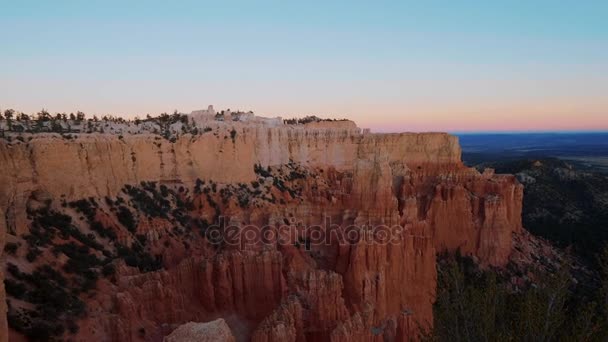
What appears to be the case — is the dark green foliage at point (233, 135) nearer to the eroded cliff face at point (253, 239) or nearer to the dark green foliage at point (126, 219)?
the eroded cliff face at point (253, 239)

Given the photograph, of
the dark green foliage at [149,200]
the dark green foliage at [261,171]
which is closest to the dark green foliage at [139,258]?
the dark green foliage at [149,200]

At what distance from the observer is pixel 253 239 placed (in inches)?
931

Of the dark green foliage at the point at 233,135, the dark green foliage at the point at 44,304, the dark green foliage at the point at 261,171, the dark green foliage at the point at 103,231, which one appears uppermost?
the dark green foliage at the point at 233,135

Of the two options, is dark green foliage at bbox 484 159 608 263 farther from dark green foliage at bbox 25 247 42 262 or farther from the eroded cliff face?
dark green foliage at bbox 25 247 42 262

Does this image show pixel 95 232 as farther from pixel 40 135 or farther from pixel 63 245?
pixel 40 135

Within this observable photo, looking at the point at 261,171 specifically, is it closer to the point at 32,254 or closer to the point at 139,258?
the point at 139,258

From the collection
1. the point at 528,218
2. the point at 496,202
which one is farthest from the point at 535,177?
the point at 496,202

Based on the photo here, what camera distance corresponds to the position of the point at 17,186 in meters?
17.3

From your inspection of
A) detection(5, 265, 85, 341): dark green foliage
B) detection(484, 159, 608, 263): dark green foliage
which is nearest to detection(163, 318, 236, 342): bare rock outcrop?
detection(5, 265, 85, 341): dark green foliage

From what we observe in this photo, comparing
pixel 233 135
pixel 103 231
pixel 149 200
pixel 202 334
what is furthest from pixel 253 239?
pixel 233 135

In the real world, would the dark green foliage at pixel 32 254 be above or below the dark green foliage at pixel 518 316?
below

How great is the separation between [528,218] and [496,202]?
→ 20698 millimetres

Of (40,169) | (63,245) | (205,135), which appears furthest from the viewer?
(205,135)

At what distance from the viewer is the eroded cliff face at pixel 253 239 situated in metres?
16.8
